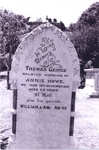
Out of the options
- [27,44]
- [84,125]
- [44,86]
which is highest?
[27,44]

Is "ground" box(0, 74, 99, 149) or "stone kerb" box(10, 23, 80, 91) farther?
"ground" box(0, 74, 99, 149)

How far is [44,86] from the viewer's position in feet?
15.9

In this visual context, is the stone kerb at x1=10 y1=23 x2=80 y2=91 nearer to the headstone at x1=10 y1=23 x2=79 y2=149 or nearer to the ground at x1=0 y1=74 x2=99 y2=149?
the headstone at x1=10 y1=23 x2=79 y2=149

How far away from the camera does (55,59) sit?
4.82m

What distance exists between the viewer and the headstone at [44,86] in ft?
15.7

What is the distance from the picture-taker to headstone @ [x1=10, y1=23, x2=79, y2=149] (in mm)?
4793

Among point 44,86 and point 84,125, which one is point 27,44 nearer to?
point 44,86

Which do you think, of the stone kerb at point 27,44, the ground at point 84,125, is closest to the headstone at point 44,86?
the stone kerb at point 27,44

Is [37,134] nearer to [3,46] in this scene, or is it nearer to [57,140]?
[57,140]

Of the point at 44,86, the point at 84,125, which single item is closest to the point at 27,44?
the point at 44,86

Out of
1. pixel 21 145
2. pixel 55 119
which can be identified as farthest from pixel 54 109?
pixel 21 145

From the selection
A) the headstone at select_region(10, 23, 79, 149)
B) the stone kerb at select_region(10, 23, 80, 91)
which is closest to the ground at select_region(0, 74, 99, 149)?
the headstone at select_region(10, 23, 79, 149)

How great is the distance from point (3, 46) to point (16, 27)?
2193 mm

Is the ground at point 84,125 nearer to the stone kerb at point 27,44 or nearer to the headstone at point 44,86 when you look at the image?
the headstone at point 44,86
